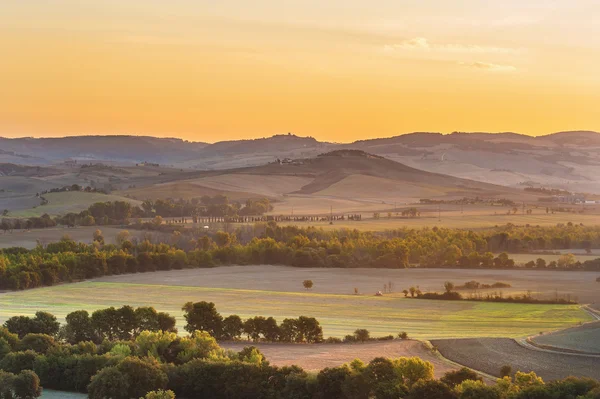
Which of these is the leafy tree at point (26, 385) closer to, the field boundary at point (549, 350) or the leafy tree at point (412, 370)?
the leafy tree at point (412, 370)

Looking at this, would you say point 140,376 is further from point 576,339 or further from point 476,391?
point 576,339

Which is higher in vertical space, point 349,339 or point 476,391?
point 476,391

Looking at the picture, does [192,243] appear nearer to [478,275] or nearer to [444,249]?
[444,249]

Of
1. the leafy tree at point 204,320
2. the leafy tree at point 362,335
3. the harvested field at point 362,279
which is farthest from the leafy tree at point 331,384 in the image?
the harvested field at point 362,279

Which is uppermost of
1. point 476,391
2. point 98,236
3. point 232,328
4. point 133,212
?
point 133,212

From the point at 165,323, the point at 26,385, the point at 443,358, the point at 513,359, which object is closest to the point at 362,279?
the point at 165,323

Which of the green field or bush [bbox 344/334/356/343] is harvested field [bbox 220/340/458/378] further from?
the green field

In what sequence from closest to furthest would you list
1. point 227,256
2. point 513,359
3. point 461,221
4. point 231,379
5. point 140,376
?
point 140,376
point 231,379
point 513,359
point 227,256
point 461,221

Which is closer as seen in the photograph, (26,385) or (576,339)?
(26,385)
